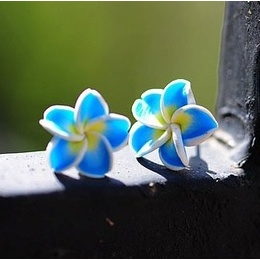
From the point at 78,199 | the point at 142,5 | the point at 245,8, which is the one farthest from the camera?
the point at 142,5

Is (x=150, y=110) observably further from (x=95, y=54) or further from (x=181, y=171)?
(x=95, y=54)

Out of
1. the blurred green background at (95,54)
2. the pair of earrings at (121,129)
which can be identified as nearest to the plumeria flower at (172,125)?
the pair of earrings at (121,129)

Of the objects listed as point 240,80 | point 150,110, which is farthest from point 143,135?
point 240,80

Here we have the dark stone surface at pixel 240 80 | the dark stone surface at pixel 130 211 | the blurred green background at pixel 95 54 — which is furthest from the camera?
the blurred green background at pixel 95 54

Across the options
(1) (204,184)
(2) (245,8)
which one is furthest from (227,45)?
(1) (204,184)

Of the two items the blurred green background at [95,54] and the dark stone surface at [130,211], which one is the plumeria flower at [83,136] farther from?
the blurred green background at [95,54]

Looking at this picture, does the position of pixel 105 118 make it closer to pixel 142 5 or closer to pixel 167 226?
pixel 167 226

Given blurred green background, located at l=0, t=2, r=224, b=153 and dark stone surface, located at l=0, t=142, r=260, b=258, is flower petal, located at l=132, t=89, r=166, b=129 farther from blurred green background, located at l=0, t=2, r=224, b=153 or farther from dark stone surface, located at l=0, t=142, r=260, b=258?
blurred green background, located at l=0, t=2, r=224, b=153
